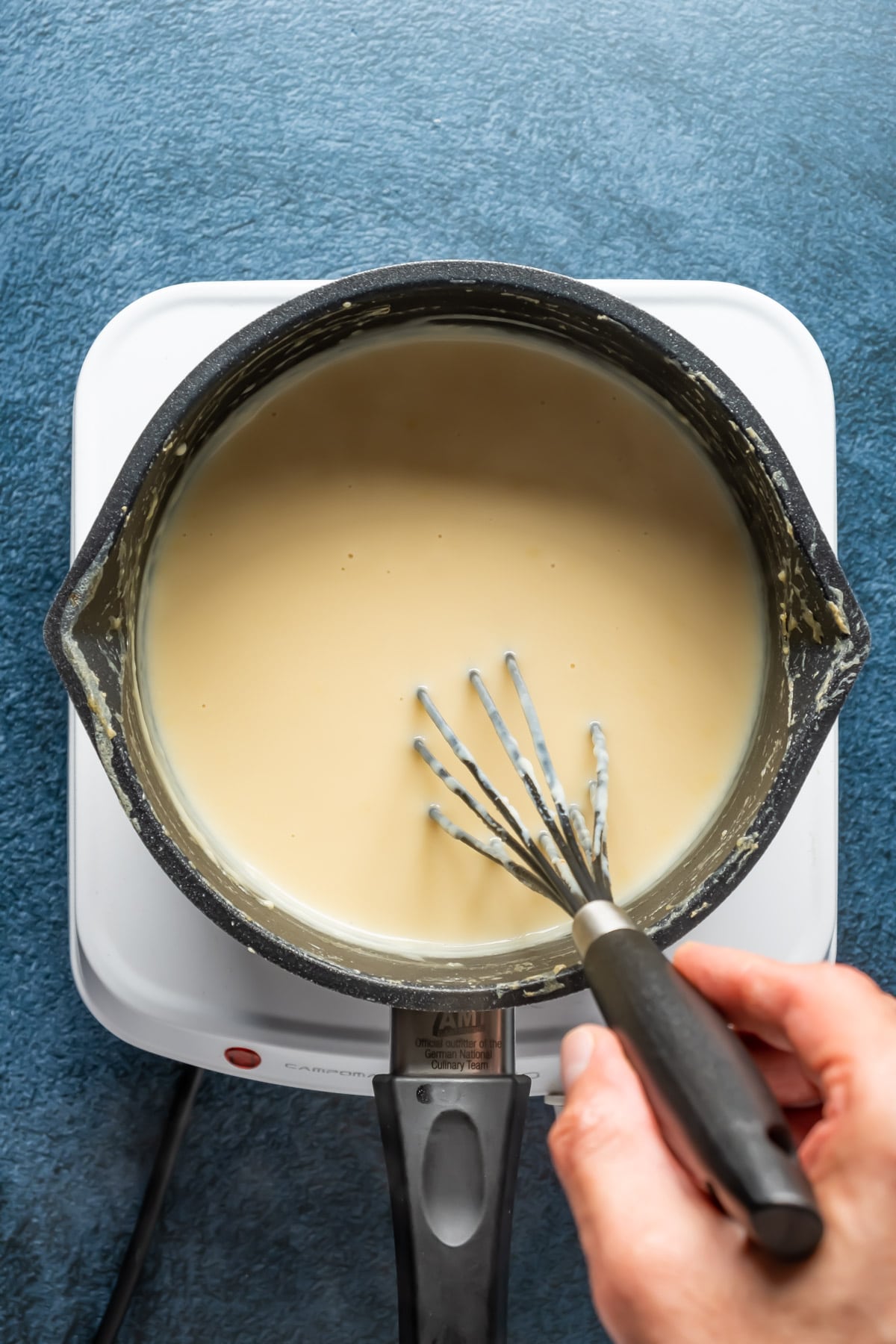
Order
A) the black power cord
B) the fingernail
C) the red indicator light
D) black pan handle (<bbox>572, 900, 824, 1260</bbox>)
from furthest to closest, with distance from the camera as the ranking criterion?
the black power cord < the red indicator light < the fingernail < black pan handle (<bbox>572, 900, 824, 1260</bbox>)

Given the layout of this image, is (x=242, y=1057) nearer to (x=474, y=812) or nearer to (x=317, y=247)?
(x=474, y=812)

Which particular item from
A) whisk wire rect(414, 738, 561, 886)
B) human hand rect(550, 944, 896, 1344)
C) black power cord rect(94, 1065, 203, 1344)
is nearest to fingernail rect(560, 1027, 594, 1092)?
human hand rect(550, 944, 896, 1344)

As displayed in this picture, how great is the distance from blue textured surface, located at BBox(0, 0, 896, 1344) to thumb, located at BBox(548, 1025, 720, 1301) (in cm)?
38

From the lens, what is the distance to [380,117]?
2.59ft

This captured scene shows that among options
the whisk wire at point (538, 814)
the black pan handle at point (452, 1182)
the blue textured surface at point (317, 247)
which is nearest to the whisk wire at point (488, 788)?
the whisk wire at point (538, 814)

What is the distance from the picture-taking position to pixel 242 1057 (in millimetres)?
647

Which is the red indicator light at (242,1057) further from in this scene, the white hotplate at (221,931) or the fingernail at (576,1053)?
the fingernail at (576,1053)

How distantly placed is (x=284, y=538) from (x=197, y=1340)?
0.58 meters

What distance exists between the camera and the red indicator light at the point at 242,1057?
2.10ft

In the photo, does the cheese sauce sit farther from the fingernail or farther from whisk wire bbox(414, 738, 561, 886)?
the fingernail

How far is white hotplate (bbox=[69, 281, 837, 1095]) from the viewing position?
620 millimetres

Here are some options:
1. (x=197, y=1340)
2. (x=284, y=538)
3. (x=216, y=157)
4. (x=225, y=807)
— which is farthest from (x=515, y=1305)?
(x=216, y=157)

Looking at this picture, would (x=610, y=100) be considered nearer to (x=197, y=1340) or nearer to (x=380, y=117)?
(x=380, y=117)

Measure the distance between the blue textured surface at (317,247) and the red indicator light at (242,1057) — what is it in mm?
154
